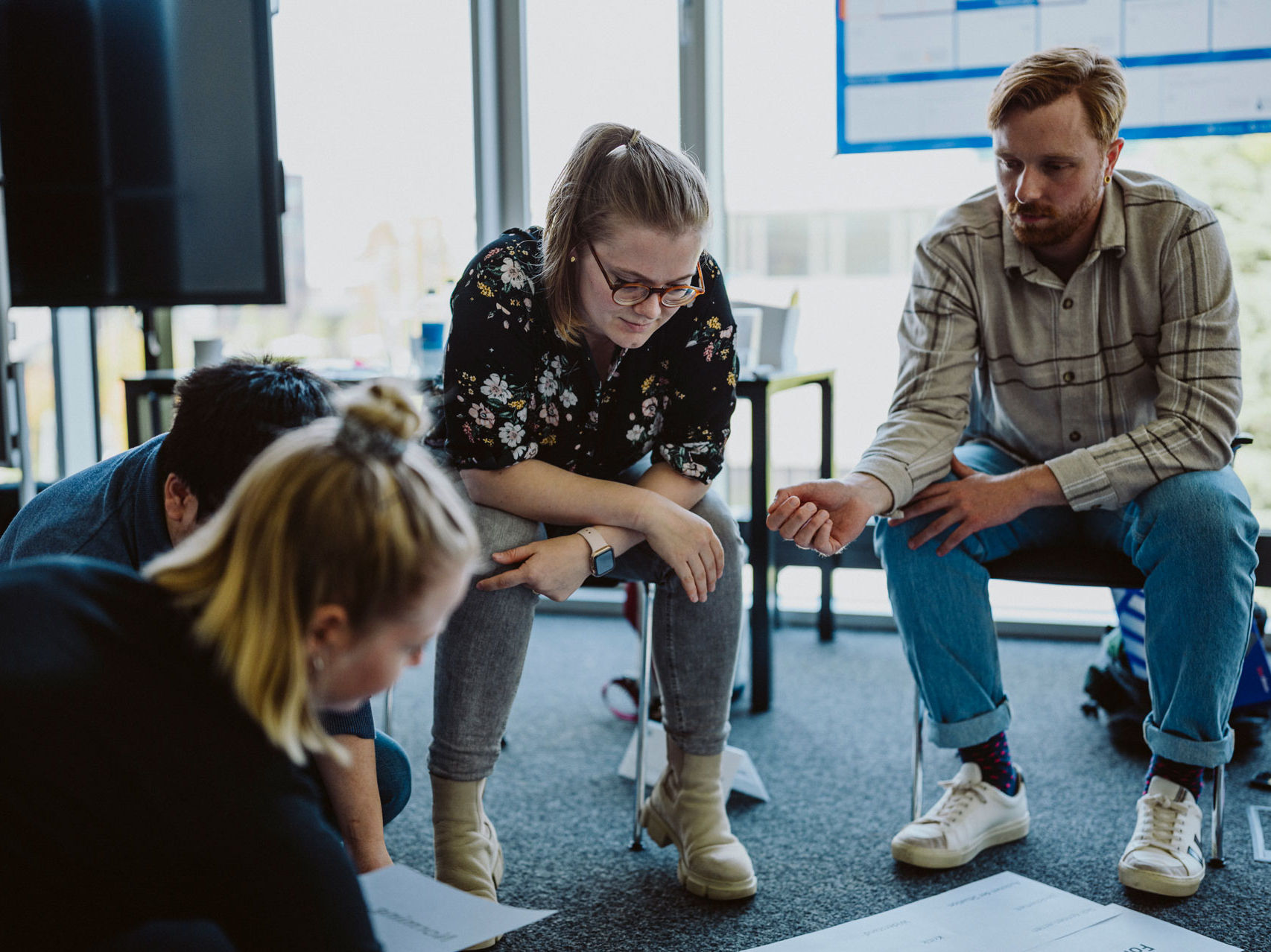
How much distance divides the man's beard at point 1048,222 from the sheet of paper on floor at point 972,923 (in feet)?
3.09

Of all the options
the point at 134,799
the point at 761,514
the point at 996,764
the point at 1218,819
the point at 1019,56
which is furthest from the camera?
the point at 1019,56

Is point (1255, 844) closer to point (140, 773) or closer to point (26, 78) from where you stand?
point (140, 773)

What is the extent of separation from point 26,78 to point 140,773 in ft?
7.48

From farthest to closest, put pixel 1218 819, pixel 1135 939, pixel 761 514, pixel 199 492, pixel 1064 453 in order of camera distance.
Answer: pixel 761 514
pixel 1064 453
pixel 1218 819
pixel 1135 939
pixel 199 492

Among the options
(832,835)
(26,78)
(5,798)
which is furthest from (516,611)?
(26,78)

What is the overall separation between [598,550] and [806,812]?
2.15 feet

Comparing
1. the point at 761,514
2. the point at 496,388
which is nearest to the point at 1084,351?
the point at 761,514

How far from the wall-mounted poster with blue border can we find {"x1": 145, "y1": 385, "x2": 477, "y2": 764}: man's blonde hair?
2.22 meters

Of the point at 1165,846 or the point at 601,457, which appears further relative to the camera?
the point at 601,457

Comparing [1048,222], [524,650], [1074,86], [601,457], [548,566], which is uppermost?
[1074,86]

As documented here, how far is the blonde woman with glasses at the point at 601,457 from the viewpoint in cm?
148

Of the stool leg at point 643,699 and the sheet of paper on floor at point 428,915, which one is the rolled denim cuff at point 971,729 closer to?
the stool leg at point 643,699

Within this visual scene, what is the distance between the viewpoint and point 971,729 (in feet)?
5.56

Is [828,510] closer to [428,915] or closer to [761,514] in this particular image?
[761,514]
